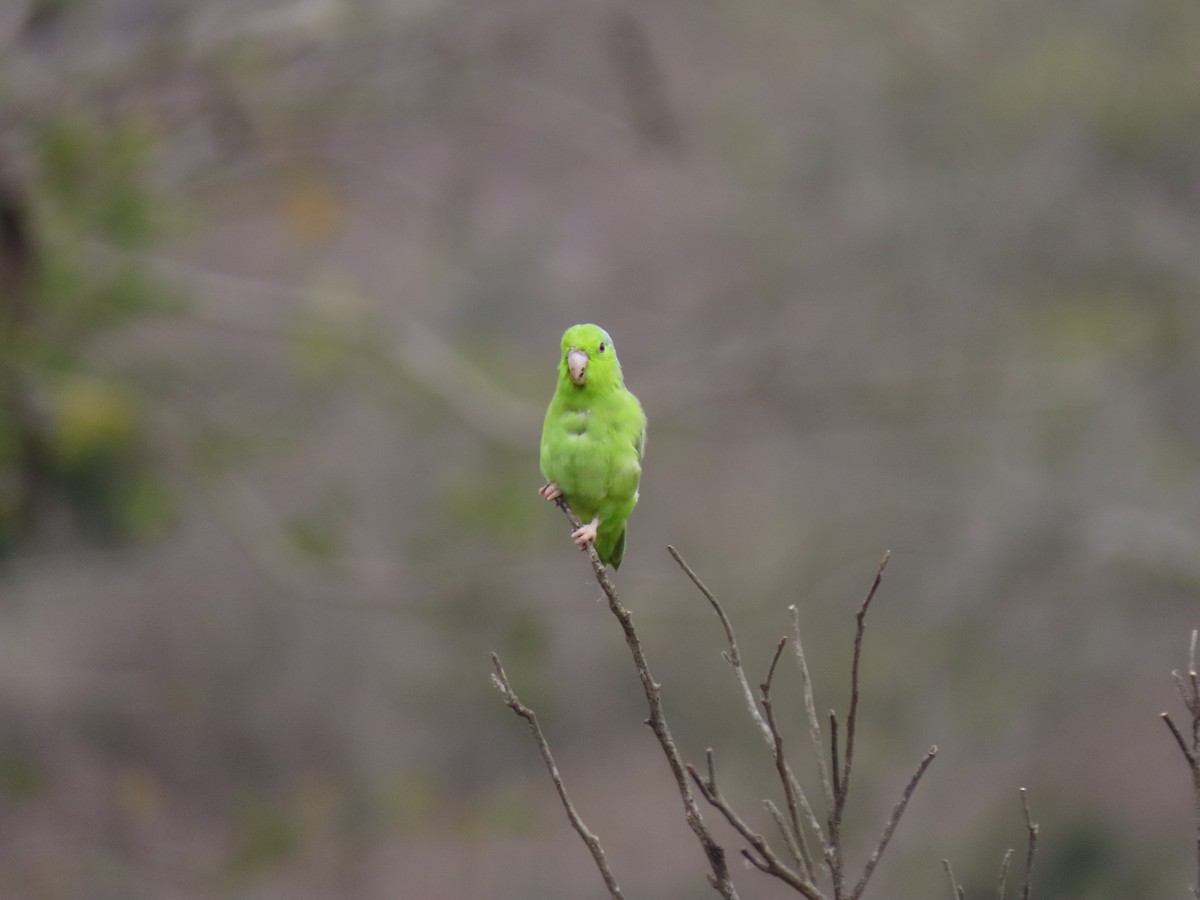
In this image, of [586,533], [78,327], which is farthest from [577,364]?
[78,327]

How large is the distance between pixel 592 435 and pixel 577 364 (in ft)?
0.74

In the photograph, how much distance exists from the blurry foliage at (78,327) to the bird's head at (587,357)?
6789 mm

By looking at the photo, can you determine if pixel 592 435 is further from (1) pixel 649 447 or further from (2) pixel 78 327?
(1) pixel 649 447

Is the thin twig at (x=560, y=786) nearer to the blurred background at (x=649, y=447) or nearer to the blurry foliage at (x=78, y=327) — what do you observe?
the blurry foliage at (x=78, y=327)

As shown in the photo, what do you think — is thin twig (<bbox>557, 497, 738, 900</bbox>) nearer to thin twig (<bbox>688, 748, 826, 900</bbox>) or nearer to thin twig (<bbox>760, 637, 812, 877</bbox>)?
thin twig (<bbox>688, 748, 826, 900</bbox>)

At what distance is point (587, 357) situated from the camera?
10.3 ft

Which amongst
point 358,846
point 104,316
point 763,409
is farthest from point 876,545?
point 104,316

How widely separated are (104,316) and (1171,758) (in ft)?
32.5

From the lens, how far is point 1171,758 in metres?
12.5

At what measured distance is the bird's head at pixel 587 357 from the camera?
10.2 feet

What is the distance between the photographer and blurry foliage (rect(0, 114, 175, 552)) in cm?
926

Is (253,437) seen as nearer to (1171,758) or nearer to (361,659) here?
(361,659)

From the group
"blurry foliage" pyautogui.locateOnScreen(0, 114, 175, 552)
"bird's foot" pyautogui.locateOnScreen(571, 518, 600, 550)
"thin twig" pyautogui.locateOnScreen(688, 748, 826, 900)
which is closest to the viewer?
"thin twig" pyautogui.locateOnScreen(688, 748, 826, 900)

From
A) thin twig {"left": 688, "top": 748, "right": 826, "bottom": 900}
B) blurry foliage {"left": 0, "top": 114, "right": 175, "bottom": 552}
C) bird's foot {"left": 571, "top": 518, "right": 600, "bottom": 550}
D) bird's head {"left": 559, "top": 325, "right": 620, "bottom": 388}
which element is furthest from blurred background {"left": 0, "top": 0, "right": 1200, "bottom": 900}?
thin twig {"left": 688, "top": 748, "right": 826, "bottom": 900}
